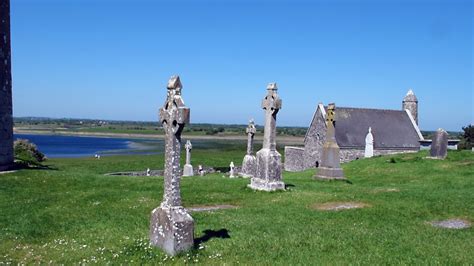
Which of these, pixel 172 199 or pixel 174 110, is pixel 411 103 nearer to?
pixel 174 110

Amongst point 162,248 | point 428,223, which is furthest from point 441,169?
point 162,248

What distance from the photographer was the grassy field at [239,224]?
26.6ft

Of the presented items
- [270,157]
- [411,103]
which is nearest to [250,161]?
[270,157]

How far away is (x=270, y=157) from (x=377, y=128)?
1162 inches

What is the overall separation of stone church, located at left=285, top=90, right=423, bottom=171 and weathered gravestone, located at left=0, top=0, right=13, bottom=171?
2703cm

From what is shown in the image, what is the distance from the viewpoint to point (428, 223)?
1134 centimetres

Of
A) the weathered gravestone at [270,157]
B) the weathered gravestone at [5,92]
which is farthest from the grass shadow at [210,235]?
the weathered gravestone at [5,92]

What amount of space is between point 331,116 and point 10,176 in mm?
15383

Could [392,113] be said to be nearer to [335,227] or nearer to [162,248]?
[335,227]

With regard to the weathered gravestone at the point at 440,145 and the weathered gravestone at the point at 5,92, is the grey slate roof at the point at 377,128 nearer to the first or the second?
the weathered gravestone at the point at 440,145

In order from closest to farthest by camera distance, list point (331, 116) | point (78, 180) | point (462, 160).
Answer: point (78, 180), point (331, 116), point (462, 160)

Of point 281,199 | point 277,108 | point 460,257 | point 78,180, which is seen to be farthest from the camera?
point 78,180

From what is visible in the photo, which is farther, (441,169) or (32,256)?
(441,169)

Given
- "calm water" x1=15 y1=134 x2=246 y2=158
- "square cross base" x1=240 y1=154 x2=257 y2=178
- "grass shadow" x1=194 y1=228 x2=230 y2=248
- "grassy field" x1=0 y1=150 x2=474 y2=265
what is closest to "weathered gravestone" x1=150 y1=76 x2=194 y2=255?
"grassy field" x1=0 y1=150 x2=474 y2=265
